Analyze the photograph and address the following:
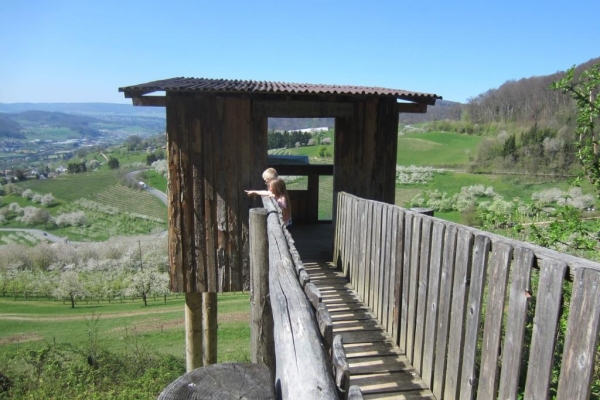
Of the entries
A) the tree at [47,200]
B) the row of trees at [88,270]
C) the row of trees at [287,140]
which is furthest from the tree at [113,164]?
the row of trees at [287,140]

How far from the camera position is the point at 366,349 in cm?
411

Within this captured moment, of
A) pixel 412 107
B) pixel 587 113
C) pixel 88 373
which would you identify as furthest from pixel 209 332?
pixel 88 373

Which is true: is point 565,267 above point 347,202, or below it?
above

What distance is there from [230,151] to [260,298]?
16.1 ft

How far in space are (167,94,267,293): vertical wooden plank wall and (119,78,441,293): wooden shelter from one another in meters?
0.02

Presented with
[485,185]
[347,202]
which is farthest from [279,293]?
[485,185]

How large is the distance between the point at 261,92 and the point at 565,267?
5.64 m

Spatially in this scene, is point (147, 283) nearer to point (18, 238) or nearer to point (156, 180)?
point (18, 238)

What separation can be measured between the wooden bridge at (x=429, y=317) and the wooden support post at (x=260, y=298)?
0.41 feet

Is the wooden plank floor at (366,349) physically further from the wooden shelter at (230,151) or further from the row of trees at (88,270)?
the row of trees at (88,270)

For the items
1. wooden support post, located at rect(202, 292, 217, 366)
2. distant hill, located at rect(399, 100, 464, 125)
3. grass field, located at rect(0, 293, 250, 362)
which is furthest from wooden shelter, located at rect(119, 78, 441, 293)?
distant hill, located at rect(399, 100, 464, 125)

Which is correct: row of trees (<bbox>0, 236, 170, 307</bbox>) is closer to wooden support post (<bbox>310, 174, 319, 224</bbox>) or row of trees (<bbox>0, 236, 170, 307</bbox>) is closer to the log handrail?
wooden support post (<bbox>310, 174, 319, 224</bbox>)

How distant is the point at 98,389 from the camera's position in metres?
17.0

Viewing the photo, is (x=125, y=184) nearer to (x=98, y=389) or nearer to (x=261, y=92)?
(x=98, y=389)
